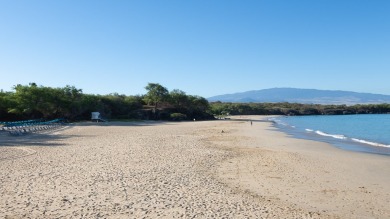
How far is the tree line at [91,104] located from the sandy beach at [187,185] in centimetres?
3317

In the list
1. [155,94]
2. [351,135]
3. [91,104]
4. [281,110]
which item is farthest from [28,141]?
[281,110]

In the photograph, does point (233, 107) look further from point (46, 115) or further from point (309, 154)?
point (309, 154)

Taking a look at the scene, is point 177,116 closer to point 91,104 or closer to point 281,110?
point 91,104

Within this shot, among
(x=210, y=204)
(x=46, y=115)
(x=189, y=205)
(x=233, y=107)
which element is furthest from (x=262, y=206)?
(x=233, y=107)

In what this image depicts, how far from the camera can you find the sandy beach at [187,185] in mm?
8594

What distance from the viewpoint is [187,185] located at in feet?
37.0

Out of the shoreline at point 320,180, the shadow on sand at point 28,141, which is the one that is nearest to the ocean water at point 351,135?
the shoreline at point 320,180

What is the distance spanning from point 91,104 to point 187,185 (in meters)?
51.3

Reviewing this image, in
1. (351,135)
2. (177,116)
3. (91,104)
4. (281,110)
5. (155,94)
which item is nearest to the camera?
(351,135)

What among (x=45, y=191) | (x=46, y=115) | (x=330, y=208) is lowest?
(x=330, y=208)

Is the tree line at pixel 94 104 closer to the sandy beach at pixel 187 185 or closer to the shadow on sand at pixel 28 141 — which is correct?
the shadow on sand at pixel 28 141

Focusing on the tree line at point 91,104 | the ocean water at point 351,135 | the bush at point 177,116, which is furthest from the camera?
the bush at point 177,116

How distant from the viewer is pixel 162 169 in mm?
13977

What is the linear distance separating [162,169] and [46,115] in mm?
44479
